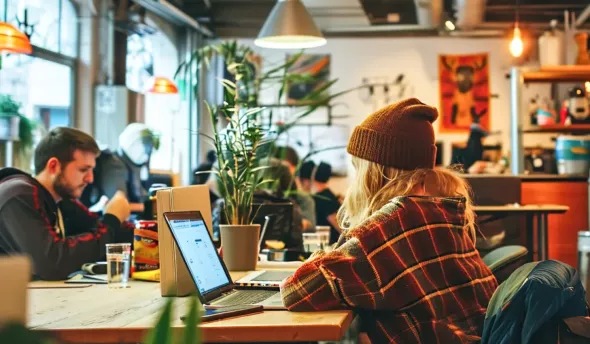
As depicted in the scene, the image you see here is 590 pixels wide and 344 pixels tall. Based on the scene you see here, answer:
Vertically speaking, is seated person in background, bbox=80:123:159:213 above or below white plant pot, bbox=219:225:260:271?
above

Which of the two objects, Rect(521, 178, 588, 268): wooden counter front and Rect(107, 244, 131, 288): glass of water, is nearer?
Rect(107, 244, 131, 288): glass of water

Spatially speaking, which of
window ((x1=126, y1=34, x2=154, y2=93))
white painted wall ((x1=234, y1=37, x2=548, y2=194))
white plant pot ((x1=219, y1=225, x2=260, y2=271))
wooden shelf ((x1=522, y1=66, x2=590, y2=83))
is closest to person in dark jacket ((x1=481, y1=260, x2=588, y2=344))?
white plant pot ((x1=219, y1=225, x2=260, y2=271))

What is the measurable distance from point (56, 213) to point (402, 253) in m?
1.65

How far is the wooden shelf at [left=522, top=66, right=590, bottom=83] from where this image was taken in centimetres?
604

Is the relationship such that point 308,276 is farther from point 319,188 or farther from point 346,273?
point 319,188

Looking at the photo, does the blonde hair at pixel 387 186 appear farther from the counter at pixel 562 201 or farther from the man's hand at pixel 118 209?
the counter at pixel 562 201

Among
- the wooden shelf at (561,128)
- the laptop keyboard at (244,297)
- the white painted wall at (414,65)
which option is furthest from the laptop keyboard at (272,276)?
the white painted wall at (414,65)

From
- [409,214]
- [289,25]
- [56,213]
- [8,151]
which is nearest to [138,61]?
[8,151]

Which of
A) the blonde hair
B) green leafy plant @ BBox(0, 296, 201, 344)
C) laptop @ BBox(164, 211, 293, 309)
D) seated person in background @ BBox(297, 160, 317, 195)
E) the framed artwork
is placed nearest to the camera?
green leafy plant @ BBox(0, 296, 201, 344)

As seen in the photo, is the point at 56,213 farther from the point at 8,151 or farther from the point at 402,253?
the point at 8,151

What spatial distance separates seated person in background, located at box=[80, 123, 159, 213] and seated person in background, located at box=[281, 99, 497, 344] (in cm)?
426

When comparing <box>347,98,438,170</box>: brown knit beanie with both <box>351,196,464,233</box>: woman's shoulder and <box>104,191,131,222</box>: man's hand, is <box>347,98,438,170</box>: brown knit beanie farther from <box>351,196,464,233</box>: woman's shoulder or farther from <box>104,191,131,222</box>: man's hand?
<box>104,191,131,222</box>: man's hand

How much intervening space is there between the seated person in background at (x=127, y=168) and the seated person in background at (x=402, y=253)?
4259 millimetres

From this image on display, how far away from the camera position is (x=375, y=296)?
2049 mm
